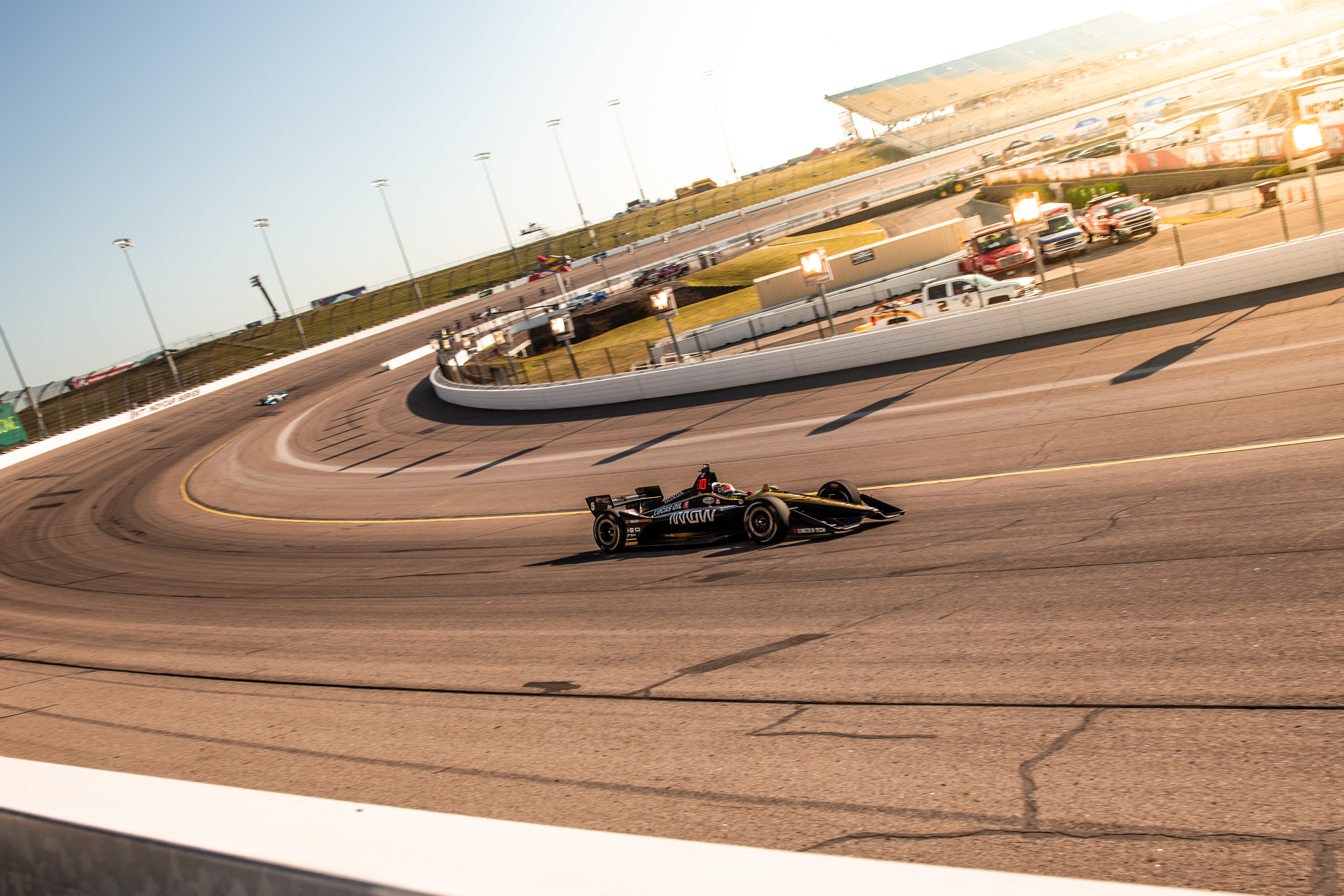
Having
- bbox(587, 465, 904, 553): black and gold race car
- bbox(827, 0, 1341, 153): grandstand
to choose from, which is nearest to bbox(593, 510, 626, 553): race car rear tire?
bbox(587, 465, 904, 553): black and gold race car

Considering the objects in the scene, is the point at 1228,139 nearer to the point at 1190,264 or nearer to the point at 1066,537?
the point at 1190,264

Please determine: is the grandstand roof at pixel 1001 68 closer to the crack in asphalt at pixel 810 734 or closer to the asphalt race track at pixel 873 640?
the asphalt race track at pixel 873 640

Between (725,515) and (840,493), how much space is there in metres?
1.67

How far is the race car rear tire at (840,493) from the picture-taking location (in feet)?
39.8

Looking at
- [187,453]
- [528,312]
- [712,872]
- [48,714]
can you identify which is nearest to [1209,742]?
[712,872]

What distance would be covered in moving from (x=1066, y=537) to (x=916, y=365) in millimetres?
12607

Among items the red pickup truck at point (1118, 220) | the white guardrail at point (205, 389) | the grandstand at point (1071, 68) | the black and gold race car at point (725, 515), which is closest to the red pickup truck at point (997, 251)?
the red pickup truck at point (1118, 220)

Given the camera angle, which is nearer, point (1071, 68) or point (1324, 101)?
point (1324, 101)

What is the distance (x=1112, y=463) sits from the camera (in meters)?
11.6

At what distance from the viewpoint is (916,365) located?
21.5m

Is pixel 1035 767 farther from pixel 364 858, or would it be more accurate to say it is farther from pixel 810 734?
pixel 364 858

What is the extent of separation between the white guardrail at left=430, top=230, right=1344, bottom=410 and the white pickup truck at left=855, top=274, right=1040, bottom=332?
204cm

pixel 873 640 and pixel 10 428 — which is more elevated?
pixel 10 428

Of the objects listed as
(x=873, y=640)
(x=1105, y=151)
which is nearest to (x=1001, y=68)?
(x=1105, y=151)
